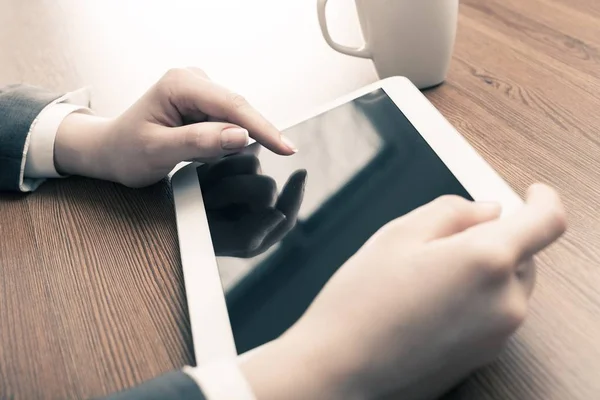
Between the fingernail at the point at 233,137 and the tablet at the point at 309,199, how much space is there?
22 millimetres

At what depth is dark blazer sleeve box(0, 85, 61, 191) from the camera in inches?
19.6

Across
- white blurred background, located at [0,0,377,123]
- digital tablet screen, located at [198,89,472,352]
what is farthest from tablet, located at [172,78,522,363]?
white blurred background, located at [0,0,377,123]

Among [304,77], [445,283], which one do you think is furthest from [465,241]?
[304,77]

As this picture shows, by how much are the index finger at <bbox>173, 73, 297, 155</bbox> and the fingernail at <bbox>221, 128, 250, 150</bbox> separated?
0.04ft

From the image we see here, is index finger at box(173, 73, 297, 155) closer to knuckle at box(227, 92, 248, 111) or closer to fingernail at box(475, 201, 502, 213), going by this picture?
knuckle at box(227, 92, 248, 111)

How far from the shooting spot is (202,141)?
447 millimetres

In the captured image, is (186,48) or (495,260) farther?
(186,48)

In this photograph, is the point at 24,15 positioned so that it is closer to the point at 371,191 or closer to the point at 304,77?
the point at 304,77

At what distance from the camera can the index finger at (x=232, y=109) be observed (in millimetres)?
450

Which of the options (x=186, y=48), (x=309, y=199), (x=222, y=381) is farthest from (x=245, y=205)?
(x=186, y=48)

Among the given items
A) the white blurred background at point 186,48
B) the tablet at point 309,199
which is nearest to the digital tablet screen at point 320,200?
the tablet at point 309,199

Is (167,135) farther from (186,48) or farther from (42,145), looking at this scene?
(186,48)

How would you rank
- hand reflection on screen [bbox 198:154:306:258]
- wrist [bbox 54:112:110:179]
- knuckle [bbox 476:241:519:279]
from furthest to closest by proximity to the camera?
wrist [bbox 54:112:110:179]
hand reflection on screen [bbox 198:154:306:258]
knuckle [bbox 476:241:519:279]

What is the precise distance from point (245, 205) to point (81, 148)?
0.62 ft
